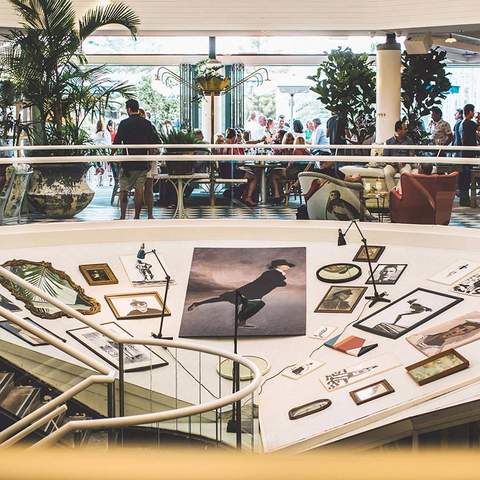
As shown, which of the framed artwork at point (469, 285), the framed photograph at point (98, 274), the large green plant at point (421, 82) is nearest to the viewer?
the framed artwork at point (469, 285)

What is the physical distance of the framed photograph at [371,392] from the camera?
830 cm

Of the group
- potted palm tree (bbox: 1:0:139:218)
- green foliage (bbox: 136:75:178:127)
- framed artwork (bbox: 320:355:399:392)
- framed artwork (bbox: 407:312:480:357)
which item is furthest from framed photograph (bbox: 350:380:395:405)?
green foliage (bbox: 136:75:178:127)

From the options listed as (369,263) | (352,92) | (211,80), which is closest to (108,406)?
(369,263)

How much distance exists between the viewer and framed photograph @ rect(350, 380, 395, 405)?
27.2 ft

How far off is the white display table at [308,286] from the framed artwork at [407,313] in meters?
0.10

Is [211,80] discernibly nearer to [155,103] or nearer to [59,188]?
[59,188]

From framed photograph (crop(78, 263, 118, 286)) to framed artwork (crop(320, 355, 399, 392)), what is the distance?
323 centimetres

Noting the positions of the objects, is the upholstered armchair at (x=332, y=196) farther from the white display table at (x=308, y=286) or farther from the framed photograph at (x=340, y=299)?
the framed photograph at (x=340, y=299)

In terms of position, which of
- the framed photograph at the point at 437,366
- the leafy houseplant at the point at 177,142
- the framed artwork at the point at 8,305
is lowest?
the framed photograph at the point at 437,366

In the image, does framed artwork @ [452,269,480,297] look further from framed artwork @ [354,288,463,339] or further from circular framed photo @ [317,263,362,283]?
circular framed photo @ [317,263,362,283]

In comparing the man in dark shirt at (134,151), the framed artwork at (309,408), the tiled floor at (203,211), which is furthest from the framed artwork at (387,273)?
the man in dark shirt at (134,151)

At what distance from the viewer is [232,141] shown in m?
16.8

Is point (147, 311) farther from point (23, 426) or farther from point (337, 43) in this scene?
point (337, 43)

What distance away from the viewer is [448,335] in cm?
906
